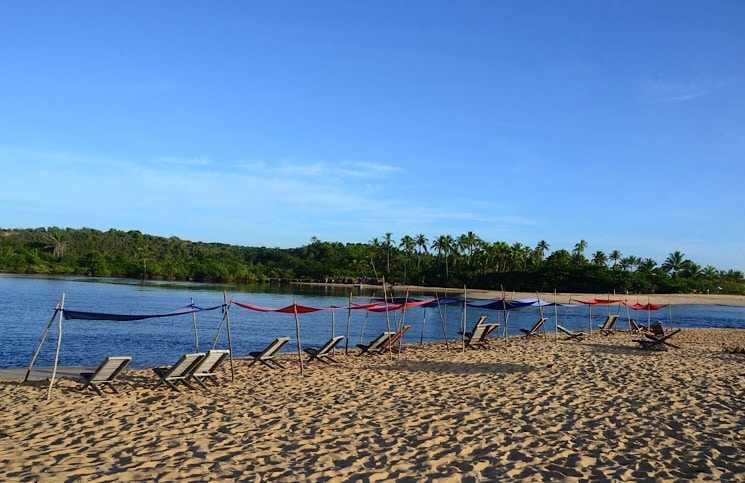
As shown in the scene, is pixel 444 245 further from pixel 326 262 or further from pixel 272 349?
pixel 272 349

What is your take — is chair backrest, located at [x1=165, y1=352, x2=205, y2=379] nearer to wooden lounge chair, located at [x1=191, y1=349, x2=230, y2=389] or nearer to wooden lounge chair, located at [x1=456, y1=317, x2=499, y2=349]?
wooden lounge chair, located at [x1=191, y1=349, x2=230, y2=389]

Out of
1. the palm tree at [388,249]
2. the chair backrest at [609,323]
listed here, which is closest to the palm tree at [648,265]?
the palm tree at [388,249]

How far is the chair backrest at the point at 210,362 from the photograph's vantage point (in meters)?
9.68

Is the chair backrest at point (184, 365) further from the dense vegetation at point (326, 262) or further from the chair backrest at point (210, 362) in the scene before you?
the dense vegetation at point (326, 262)

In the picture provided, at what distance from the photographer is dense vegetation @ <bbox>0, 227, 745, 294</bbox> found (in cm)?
9050

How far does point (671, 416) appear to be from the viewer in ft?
24.9

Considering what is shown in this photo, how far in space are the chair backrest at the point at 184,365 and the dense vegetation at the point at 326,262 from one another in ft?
232

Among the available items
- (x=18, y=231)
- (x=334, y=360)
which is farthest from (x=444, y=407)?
(x=18, y=231)

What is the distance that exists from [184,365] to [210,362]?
0.44 metres

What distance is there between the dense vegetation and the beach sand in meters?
68.9

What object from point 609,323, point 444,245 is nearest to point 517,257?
point 444,245

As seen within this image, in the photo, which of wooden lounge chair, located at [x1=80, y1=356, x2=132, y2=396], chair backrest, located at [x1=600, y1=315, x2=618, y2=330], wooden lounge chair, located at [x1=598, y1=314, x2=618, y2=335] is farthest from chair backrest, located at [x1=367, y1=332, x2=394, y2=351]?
chair backrest, located at [x1=600, y1=315, x2=618, y2=330]

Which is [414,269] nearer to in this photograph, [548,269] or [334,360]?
[548,269]

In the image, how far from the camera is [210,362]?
32.2 feet
